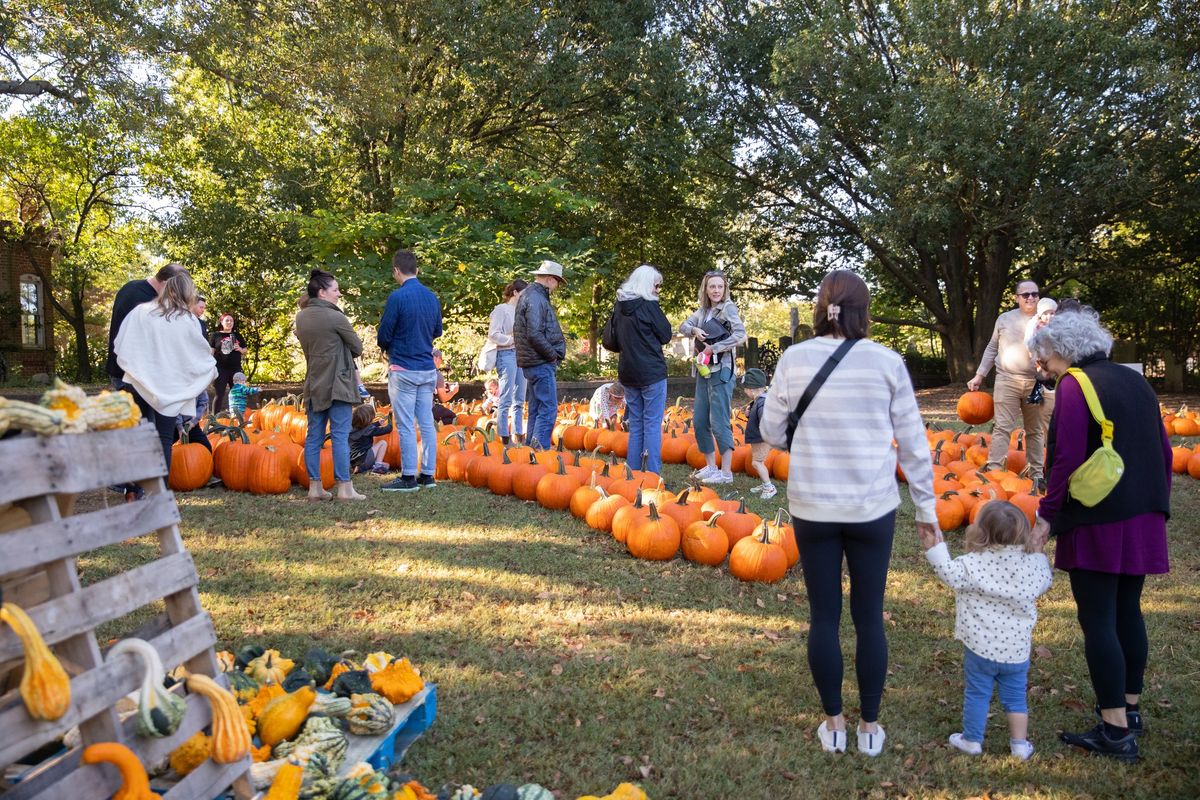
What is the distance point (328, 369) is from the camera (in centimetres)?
694

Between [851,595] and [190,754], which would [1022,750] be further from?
[190,754]

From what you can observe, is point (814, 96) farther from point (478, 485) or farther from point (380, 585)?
point (380, 585)

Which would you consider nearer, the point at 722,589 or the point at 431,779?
the point at 431,779

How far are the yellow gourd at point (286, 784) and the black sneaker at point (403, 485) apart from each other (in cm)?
530

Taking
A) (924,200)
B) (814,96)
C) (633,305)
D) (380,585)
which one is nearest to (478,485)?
(633,305)

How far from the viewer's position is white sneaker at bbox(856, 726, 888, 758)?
341cm

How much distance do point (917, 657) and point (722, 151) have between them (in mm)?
19853

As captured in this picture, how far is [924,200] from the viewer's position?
17.4 metres

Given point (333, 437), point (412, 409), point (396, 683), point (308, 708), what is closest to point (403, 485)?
point (412, 409)

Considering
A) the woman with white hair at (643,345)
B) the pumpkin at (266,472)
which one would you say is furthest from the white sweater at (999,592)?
the pumpkin at (266,472)

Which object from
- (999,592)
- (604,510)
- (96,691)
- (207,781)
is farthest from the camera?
(604,510)

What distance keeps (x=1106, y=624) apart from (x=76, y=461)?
371 cm

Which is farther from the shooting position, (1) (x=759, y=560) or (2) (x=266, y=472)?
(2) (x=266, y=472)

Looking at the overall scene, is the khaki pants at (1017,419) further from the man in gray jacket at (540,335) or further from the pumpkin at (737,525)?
the man in gray jacket at (540,335)
